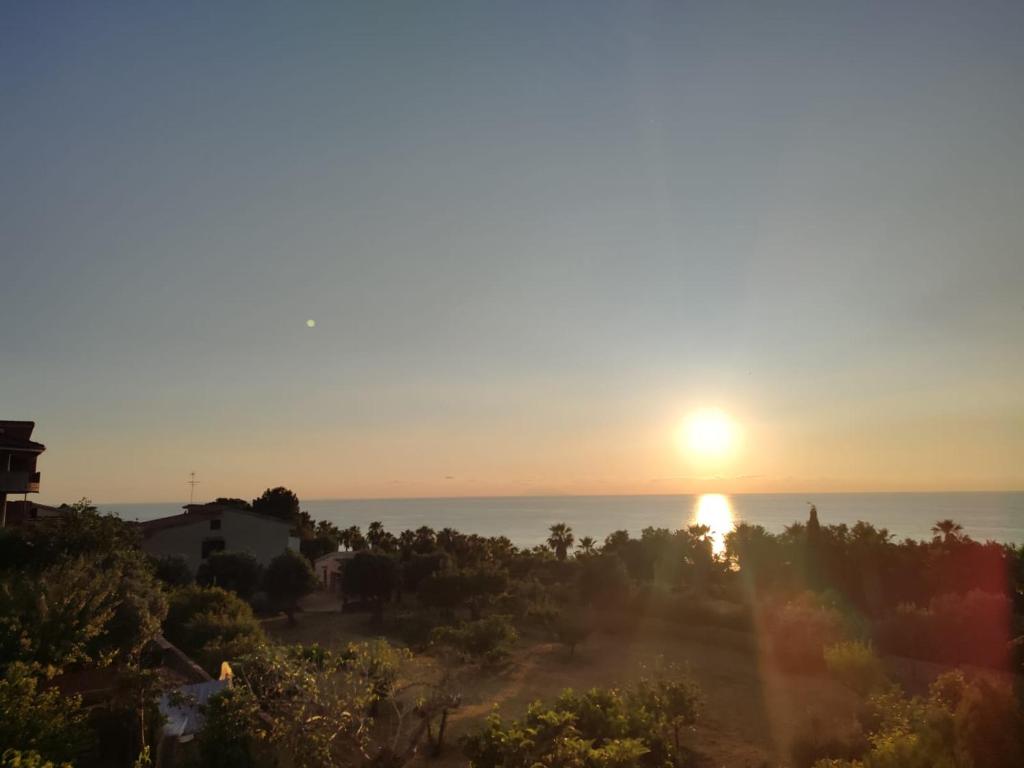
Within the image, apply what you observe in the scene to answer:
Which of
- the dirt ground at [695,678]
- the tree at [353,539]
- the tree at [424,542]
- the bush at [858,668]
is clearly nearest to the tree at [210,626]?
the dirt ground at [695,678]

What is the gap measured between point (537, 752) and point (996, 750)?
7.05 metres

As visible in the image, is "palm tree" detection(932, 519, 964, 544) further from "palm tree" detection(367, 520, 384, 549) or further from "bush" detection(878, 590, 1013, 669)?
"palm tree" detection(367, 520, 384, 549)

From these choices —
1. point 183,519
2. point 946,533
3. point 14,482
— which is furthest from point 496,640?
point 183,519

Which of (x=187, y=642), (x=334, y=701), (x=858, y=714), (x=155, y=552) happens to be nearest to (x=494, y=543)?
(x=155, y=552)

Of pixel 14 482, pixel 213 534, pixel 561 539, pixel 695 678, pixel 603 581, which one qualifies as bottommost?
pixel 695 678

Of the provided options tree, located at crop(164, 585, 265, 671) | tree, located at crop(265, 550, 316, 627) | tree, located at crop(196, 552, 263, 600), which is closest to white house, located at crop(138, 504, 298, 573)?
tree, located at crop(196, 552, 263, 600)

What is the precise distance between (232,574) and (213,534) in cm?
1034

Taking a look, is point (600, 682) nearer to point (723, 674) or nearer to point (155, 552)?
point (723, 674)

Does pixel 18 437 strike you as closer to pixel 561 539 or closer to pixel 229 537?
pixel 229 537

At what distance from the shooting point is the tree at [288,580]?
30.6m

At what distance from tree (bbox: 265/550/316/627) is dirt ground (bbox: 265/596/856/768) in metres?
1.16

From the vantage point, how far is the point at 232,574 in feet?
106

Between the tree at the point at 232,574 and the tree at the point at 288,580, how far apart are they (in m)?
1.78

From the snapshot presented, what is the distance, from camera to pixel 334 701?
30.2 feet
